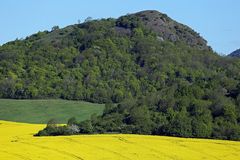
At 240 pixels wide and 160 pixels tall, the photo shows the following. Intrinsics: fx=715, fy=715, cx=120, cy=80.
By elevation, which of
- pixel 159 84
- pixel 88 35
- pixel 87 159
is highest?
pixel 88 35

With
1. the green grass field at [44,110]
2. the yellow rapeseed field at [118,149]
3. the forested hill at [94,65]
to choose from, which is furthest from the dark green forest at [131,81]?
the yellow rapeseed field at [118,149]

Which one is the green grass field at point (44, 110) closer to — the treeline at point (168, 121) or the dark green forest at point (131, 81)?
the dark green forest at point (131, 81)

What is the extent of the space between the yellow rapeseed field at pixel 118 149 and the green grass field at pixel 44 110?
49146mm

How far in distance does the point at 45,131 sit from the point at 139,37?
119 metres

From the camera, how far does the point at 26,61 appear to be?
551 ft

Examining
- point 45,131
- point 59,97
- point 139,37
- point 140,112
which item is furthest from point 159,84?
point 45,131

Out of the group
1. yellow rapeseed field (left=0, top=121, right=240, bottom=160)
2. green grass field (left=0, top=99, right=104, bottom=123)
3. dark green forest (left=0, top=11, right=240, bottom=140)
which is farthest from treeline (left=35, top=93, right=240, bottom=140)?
green grass field (left=0, top=99, right=104, bottom=123)

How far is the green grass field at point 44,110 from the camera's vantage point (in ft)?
378

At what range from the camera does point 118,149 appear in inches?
2244

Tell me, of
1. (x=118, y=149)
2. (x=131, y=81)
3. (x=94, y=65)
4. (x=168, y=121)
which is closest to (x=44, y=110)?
(x=131, y=81)

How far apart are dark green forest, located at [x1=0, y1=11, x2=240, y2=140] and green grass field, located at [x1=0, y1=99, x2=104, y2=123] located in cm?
630

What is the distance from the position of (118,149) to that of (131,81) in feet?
335

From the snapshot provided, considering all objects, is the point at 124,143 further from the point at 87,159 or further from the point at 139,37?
the point at 139,37

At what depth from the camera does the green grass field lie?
11531cm
